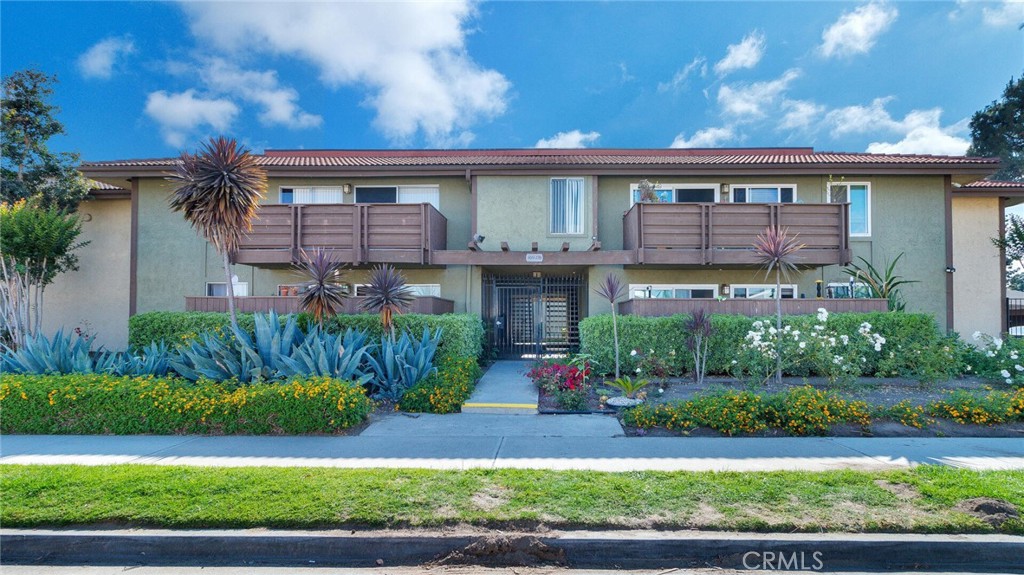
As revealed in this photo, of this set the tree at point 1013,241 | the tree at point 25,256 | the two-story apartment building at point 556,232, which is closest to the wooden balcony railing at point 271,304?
the two-story apartment building at point 556,232

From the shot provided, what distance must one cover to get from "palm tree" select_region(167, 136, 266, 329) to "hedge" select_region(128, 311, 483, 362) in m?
2.30

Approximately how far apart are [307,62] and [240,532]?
1806cm

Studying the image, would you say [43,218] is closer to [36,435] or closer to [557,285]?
[36,435]

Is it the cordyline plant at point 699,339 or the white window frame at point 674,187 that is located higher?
the white window frame at point 674,187

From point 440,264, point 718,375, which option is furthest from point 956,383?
point 440,264

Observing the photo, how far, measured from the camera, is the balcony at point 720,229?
12.6 meters

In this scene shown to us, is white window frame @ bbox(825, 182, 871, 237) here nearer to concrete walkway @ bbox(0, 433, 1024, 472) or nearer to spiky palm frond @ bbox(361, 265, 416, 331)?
concrete walkway @ bbox(0, 433, 1024, 472)

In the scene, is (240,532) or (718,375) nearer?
(240,532)

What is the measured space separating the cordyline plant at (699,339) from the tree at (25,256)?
16546 mm

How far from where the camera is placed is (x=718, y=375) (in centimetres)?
1115

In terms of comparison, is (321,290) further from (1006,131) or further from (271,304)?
(1006,131)

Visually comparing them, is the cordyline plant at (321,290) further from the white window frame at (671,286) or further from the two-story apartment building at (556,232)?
the white window frame at (671,286)

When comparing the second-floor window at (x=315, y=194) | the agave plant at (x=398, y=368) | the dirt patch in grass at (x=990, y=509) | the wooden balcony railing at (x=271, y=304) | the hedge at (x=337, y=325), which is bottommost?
the dirt patch in grass at (x=990, y=509)

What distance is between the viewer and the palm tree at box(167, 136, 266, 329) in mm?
9039
